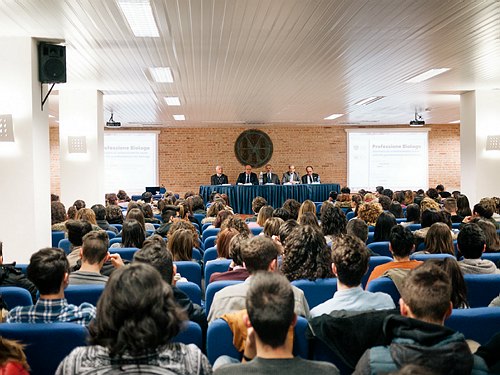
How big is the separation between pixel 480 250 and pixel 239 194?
12.4 m

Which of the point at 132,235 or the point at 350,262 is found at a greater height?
the point at 350,262

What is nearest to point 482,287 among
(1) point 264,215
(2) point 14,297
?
(2) point 14,297

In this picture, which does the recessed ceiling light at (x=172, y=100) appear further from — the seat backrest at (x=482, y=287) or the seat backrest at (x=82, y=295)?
A: the seat backrest at (x=482, y=287)

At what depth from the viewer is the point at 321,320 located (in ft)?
7.91

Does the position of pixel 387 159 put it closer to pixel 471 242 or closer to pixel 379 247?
pixel 379 247

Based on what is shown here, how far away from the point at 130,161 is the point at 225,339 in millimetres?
18754

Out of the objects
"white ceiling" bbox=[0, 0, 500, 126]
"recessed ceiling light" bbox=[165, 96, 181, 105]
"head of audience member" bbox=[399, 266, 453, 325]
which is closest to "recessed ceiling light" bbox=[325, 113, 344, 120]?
"white ceiling" bbox=[0, 0, 500, 126]

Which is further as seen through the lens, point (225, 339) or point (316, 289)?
point (316, 289)

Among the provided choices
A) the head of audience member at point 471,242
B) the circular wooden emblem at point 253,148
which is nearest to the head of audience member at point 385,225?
the head of audience member at point 471,242

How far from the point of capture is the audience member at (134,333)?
1773mm

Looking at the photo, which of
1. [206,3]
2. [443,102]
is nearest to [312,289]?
[206,3]

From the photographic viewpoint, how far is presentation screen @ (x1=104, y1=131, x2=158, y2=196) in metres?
20.5

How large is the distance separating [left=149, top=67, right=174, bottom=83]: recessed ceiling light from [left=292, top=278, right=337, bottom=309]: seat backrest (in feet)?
20.1

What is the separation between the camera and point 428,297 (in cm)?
211
